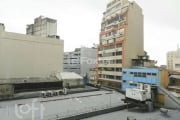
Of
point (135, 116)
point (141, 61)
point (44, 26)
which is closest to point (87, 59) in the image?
point (44, 26)

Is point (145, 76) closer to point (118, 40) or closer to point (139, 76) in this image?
point (139, 76)

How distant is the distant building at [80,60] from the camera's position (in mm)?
55969

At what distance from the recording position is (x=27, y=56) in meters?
30.4

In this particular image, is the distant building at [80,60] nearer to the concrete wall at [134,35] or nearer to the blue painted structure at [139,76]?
the concrete wall at [134,35]

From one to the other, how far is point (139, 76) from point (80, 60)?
99.5 feet

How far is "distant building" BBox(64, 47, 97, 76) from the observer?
56.0 meters

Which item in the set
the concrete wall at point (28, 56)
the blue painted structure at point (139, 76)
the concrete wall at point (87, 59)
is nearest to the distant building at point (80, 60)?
the concrete wall at point (87, 59)

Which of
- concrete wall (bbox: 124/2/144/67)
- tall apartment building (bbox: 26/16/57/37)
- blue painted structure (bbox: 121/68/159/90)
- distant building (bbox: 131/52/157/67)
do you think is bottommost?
blue painted structure (bbox: 121/68/159/90)

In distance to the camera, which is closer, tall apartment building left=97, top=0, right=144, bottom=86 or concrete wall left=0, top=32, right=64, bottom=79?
concrete wall left=0, top=32, right=64, bottom=79

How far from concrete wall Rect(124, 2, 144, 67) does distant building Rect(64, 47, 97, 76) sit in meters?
22.7

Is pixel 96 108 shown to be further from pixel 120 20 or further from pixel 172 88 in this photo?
pixel 120 20

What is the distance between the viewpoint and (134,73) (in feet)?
93.9

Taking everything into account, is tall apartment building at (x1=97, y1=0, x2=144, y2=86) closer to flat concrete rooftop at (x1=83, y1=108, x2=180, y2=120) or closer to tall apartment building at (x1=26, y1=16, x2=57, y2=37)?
tall apartment building at (x1=26, y1=16, x2=57, y2=37)

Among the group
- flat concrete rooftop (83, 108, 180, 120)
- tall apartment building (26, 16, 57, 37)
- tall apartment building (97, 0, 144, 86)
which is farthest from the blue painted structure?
tall apartment building (26, 16, 57, 37)
